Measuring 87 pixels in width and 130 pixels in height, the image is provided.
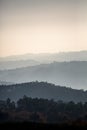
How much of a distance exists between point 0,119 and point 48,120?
14.3 metres

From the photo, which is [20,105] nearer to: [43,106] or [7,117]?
[43,106]

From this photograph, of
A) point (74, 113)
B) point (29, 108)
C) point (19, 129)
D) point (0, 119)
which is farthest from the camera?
point (29, 108)

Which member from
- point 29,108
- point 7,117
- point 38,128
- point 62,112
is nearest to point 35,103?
point 29,108

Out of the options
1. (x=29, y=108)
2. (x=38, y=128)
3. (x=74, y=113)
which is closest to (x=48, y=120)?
(x=74, y=113)

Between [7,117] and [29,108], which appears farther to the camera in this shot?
[29,108]

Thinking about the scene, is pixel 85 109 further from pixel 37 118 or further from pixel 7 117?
pixel 7 117

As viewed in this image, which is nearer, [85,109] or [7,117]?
[7,117]

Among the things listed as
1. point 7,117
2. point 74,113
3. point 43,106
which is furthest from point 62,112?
point 7,117

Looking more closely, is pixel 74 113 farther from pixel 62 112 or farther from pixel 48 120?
pixel 48 120

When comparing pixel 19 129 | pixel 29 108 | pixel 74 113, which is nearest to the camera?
pixel 19 129

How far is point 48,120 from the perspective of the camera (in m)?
103

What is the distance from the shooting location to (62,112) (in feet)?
367

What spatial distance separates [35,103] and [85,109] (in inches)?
734

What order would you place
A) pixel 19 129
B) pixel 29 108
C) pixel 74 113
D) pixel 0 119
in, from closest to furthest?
pixel 19 129 → pixel 0 119 → pixel 74 113 → pixel 29 108
